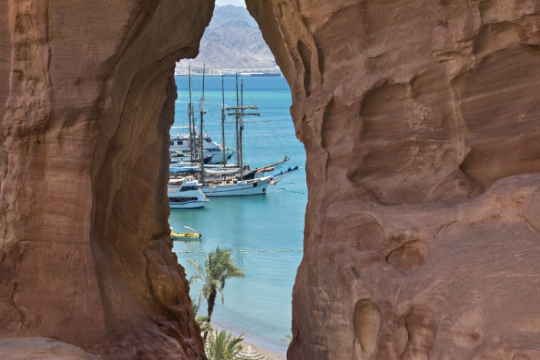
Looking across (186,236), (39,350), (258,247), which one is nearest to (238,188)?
(186,236)

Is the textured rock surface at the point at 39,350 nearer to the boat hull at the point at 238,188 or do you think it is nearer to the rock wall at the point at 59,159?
the rock wall at the point at 59,159

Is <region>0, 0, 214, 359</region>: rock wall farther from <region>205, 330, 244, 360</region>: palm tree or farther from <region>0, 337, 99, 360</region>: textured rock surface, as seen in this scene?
<region>205, 330, 244, 360</region>: palm tree

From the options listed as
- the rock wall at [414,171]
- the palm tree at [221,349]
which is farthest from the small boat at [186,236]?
the rock wall at [414,171]

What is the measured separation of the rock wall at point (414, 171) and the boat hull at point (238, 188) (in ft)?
105

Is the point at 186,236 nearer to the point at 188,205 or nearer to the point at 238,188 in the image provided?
the point at 188,205

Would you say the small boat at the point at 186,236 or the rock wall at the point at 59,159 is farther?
the small boat at the point at 186,236

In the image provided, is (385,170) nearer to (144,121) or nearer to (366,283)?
(366,283)

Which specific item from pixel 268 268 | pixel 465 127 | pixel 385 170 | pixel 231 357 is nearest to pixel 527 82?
pixel 465 127

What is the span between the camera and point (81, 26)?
9211 millimetres

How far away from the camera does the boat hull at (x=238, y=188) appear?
4203 cm

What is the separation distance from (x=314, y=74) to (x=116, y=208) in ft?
9.77

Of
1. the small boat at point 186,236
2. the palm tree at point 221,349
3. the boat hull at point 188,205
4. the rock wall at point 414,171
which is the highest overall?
the rock wall at point 414,171

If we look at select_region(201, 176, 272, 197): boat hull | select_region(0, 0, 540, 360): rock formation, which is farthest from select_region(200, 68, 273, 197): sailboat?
select_region(0, 0, 540, 360): rock formation

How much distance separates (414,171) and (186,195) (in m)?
31.2
